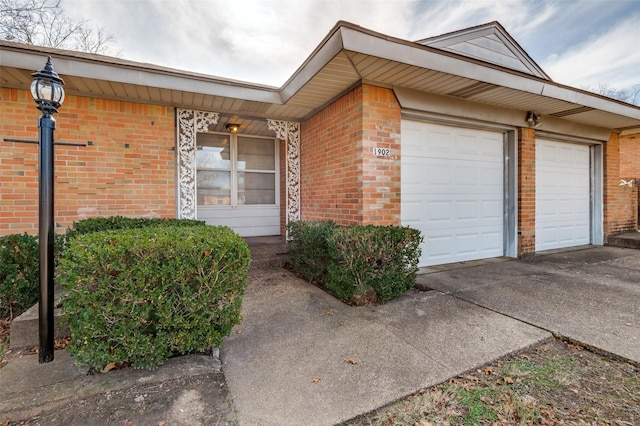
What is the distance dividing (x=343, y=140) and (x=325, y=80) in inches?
37.1

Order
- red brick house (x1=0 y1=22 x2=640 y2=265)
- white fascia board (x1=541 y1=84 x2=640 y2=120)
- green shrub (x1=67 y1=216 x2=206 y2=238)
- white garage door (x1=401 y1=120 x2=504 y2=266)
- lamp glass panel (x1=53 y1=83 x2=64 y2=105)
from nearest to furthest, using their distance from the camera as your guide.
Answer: lamp glass panel (x1=53 y1=83 x2=64 y2=105)
green shrub (x1=67 y1=216 x2=206 y2=238)
red brick house (x1=0 y1=22 x2=640 y2=265)
white fascia board (x1=541 y1=84 x2=640 y2=120)
white garage door (x1=401 y1=120 x2=504 y2=266)

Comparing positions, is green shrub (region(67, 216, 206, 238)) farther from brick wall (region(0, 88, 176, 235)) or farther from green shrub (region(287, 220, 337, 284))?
green shrub (region(287, 220, 337, 284))

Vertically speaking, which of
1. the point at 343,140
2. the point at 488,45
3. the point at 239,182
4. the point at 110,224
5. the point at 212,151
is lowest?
the point at 110,224

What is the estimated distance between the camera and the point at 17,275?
289 cm

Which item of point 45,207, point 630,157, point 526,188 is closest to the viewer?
point 45,207

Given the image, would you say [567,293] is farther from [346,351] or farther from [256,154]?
[256,154]

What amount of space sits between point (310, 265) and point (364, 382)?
8.17ft

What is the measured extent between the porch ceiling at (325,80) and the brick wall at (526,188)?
604 millimetres

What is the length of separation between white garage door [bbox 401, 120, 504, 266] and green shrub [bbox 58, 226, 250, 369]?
3.50 m

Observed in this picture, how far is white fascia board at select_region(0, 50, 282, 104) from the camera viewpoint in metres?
3.49

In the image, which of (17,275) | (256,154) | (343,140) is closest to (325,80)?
(343,140)

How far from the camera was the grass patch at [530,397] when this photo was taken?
5.48 feet

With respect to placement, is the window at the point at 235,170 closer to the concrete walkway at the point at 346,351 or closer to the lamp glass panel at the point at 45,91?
the concrete walkway at the point at 346,351

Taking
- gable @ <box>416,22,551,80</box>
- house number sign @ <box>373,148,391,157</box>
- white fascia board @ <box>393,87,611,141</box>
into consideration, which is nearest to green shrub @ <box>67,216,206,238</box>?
house number sign @ <box>373,148,391,157</box>
